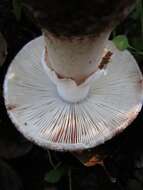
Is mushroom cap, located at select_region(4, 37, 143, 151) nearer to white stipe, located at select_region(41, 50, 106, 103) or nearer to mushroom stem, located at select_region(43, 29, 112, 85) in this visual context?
white stipe, located at select_region(41, 50, 106, 103)

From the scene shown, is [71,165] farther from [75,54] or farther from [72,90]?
[75,54]

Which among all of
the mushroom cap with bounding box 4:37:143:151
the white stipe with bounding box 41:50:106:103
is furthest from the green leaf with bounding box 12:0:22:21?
the white stipe with bounding box 41:50:106:103

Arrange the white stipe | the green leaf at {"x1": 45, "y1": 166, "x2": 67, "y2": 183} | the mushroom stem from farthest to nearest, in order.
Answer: the green leaf at {"x1": 45, "y1": 166, "x2": 67, "y2": 183}
the white stipe
the mushroom stem

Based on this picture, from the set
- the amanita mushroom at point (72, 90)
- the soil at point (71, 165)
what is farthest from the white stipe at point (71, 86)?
the soil at point (71, 165)

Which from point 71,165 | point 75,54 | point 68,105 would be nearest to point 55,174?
point 71,165

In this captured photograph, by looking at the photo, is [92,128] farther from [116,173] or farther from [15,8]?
[15,8]

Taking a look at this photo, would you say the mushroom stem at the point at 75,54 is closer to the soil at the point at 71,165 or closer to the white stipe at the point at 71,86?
the white stipe at the point at 71,86

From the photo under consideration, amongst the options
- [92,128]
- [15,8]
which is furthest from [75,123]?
[15,8]
